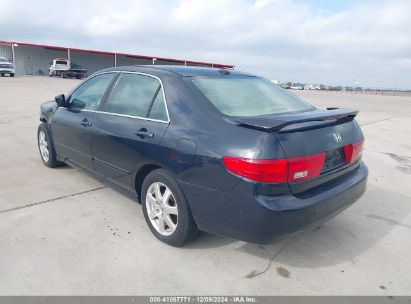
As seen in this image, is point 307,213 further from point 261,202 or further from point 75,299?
point 75,299

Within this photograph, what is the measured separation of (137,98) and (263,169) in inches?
65.7

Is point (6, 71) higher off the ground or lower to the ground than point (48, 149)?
higher

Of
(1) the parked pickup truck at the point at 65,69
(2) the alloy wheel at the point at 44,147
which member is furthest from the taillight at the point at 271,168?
(1) the parked pickup truck at the point at 65,69

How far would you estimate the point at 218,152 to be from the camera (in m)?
2.60

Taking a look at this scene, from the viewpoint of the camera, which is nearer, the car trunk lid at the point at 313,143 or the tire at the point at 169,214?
the car trunk lid at the point at 313,143

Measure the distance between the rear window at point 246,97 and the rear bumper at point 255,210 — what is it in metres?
0.72

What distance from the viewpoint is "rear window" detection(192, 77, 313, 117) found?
9.94 ft

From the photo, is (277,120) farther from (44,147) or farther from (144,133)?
(44,147)

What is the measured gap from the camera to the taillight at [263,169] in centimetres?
243

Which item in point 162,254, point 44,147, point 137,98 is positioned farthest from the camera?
point 44,147

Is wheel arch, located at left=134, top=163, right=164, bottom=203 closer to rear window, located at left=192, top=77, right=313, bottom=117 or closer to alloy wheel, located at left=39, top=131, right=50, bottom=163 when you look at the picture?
rear window, located at left=192, top=77, right=313, bottom=117

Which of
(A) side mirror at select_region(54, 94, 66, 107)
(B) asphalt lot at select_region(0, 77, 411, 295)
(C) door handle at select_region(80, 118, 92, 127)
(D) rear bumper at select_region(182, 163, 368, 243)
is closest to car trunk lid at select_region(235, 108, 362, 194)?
(D) rear bumper at select_region(182, 163, 368, 243)

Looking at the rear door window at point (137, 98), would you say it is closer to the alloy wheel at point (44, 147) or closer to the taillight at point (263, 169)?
the taillight at point (263, 169)

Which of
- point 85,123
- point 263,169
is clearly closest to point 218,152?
point 263,169
